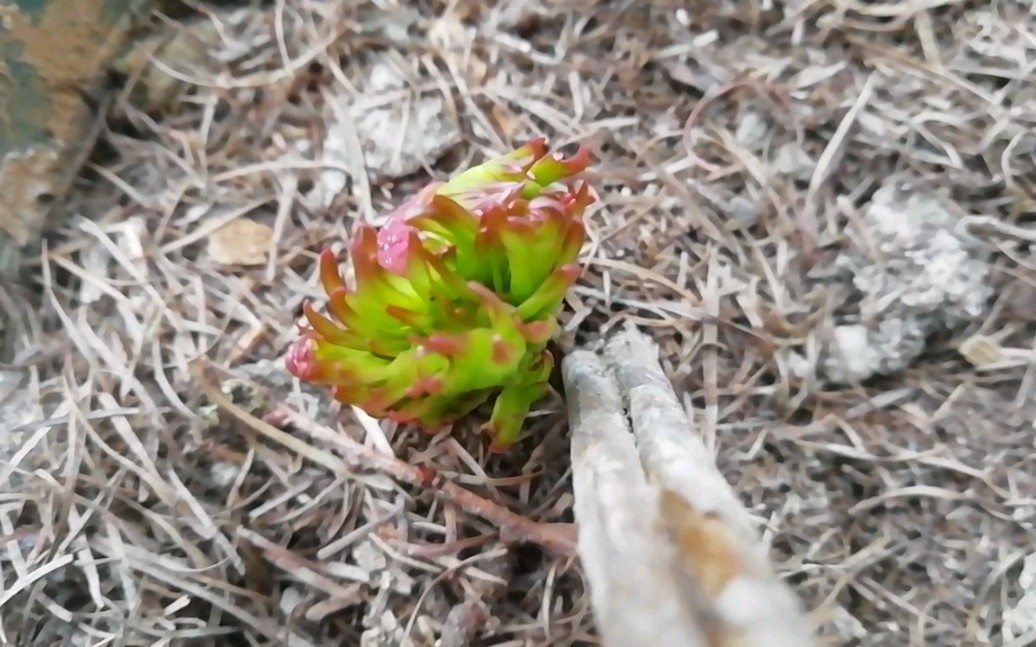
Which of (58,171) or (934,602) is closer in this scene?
(934,602)

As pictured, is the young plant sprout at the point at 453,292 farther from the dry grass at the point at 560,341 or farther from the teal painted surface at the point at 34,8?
the teal painted surface at the point at 34,8

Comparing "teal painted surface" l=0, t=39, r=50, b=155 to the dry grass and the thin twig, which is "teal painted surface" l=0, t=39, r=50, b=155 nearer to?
the dry grass

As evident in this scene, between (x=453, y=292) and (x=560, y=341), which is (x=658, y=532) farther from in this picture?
(x=560, y=341)

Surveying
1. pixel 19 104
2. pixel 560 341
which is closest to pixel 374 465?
pixel 560 341

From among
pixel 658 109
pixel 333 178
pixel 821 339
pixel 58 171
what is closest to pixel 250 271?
pixel 333 178

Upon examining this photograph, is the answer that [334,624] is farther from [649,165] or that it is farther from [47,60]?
[47,60]

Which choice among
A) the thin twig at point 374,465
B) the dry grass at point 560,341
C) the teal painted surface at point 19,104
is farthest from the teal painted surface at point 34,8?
the thin twig at point 374,465

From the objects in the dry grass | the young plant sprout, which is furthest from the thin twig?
the young plant sprout
